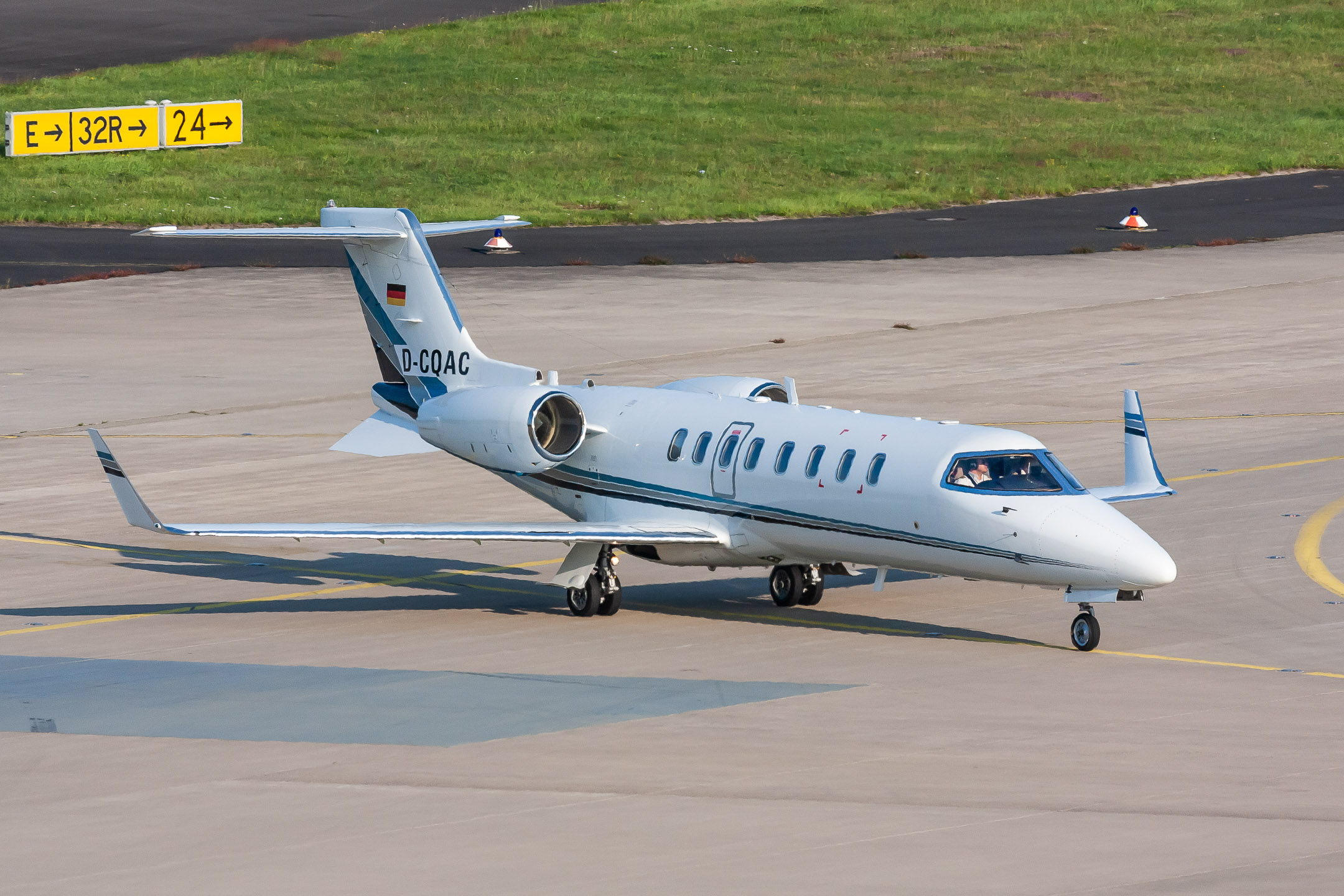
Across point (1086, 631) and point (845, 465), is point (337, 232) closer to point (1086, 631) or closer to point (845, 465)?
point (845, 465)

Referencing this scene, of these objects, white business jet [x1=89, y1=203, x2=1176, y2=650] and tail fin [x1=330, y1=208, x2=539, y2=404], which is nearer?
white business jet [x1=89, y1=203, x2=1176, y2=650]

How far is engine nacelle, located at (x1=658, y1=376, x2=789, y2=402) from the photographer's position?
89.7 feet

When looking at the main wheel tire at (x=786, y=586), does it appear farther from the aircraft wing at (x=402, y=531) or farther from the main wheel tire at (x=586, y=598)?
the main wheel tire at (x=586, y=598)

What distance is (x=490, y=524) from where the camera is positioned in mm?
25266

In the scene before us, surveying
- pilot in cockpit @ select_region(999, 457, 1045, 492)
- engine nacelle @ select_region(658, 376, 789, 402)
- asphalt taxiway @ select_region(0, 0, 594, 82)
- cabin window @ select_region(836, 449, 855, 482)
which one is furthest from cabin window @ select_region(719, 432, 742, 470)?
asphalt taxiway @ select_region(0, 0, 594, 82)

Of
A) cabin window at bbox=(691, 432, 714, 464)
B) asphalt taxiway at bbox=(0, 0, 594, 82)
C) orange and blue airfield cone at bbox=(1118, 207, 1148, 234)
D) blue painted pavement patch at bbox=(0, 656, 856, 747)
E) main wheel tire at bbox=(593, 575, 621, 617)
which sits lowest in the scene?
blue painted pavement patch at bbox=(0, 656, 856, 747)

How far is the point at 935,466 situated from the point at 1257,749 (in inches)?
219

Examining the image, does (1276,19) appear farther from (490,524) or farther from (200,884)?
(200,884)

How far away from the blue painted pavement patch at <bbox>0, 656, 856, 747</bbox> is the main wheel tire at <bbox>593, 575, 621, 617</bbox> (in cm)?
336

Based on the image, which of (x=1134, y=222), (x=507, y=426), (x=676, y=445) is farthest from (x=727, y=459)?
(x=1134, y=222)

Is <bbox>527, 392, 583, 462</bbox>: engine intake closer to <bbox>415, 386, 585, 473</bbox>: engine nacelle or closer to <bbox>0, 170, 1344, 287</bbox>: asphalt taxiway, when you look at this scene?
<bbox>415, 386, 585, 473</bbox>: engine nacelle

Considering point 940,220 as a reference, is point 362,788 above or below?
below

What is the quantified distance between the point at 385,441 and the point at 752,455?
6.04 m

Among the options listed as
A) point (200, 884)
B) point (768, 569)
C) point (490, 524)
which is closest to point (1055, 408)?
point (768, 569)
